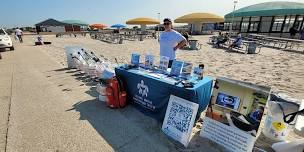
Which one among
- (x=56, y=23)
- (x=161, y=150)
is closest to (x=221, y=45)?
(x=161, y=150)

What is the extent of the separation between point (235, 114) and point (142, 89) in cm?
170

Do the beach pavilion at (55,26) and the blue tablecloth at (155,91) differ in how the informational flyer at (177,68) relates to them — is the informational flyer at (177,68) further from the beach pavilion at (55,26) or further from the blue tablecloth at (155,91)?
the beach pavilion at (55,26)

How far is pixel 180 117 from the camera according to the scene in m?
2.71

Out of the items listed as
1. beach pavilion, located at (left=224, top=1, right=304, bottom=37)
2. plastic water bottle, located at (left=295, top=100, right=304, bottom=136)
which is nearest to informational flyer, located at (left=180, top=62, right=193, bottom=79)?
plastic water bottle, located at (left=295, top=100, right=304, bottom=136)

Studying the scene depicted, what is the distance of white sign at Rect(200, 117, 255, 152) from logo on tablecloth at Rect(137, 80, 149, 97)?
1.21 m

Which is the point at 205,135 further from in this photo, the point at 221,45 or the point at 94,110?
the point at 221,45

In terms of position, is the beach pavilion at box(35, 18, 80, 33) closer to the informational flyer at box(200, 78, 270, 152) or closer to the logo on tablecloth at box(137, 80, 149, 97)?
the logo on tablecloth at box(137, 80, 149, 97)

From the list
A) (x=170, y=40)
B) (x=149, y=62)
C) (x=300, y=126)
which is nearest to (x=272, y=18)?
(x=170, y=40)

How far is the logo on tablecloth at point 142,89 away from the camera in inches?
134

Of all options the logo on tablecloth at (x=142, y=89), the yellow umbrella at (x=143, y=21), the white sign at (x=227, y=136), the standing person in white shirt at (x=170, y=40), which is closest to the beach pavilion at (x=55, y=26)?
the yellow umbrella at (x=143, y=21)

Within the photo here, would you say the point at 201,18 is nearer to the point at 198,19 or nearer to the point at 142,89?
the point at 198,19

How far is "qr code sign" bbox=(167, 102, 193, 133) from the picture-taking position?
261cm

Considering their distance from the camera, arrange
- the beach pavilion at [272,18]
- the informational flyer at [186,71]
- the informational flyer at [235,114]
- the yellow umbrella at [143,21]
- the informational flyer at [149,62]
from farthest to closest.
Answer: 1. the yellow umbrella at [143,21]
2. the beach pavilion at [272,18]
3. the informational flyer at [149,62]
4. the informational flyer at [186,71]
5. the informational flyer at [235,114]

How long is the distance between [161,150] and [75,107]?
7.52ft
